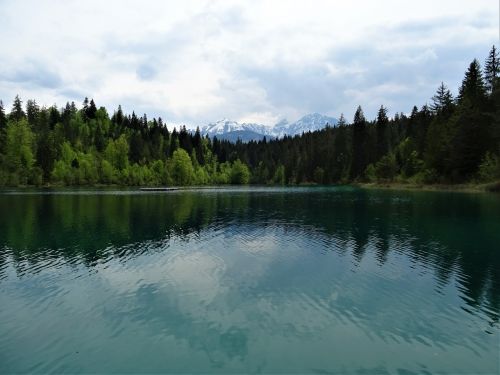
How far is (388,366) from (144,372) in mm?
9240

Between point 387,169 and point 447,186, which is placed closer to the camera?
point 447,186

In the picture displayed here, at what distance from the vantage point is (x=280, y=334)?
16250mm

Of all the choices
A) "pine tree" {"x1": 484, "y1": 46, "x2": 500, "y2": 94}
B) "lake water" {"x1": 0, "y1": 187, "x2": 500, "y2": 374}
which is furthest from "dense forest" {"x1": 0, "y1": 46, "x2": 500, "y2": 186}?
"lake water" {"x1": 0, "y1": 187, "x2": 500, "y2": 374}

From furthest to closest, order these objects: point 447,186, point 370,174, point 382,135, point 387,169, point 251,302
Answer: point 382,135
point 370,174
point 387,169
point 447,186
point 251,302

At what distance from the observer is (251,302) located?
66.6ft

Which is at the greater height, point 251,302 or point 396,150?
point 396,150

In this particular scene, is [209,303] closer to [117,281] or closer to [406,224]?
[117,281]

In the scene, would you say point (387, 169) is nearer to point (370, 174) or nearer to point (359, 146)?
point (370, 174)

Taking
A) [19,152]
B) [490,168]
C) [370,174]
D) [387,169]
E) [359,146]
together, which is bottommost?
[370,174]

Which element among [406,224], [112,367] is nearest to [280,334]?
[112,367]

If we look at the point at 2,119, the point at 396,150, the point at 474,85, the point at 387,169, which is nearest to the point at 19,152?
the point at 2,119

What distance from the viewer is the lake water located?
46.7 ft

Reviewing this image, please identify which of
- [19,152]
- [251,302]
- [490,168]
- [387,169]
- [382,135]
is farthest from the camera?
[382,135]

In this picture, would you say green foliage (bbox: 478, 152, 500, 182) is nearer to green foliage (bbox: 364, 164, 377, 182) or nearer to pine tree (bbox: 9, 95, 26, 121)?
green foliage (bbox: 364, 164, 377, 182)
